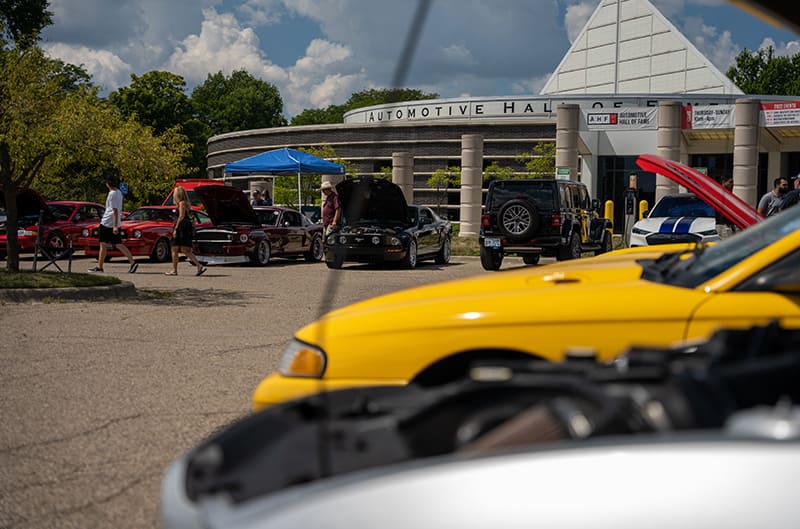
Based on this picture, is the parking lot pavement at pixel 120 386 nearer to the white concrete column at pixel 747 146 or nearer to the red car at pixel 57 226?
the red car at pixel 57 226

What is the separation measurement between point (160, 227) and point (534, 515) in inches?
839

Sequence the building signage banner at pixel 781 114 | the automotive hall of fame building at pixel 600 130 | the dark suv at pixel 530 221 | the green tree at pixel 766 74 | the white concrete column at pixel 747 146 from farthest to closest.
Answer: the green tree at pixel 766 74 < the automotive hall of fame building at pixel 600 130 < the building signage banner at pixel 781 114 < the white concrete column at pixel 747 146 < the dark suv at pixel 530 221

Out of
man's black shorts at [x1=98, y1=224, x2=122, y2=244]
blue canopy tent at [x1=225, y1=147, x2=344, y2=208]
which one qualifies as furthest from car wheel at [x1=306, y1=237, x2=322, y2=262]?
man's black shorts at [x1=98, y1=224, x2=122, y2=244]

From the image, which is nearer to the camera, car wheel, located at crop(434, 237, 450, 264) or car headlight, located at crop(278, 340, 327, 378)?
car headlight, located at crop(278, 340, 327, 378)

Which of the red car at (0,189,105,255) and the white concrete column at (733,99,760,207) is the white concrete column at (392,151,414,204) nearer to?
the white concrete column at (733,99,760,207)

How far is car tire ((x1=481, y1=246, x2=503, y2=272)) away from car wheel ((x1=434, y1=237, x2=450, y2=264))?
2736mm

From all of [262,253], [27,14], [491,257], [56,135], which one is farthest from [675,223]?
[27,14]

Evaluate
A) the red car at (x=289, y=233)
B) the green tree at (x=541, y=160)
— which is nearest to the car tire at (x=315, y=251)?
the red car at (x=289, y=233)

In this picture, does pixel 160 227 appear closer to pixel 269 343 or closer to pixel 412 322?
pixel 269 343

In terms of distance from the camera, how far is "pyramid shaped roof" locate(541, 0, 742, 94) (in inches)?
2606

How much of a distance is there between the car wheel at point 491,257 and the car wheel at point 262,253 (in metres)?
5.30

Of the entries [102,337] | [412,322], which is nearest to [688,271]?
[412,322]

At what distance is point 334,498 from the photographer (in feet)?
5.37

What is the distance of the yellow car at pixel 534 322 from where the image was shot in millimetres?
3434
